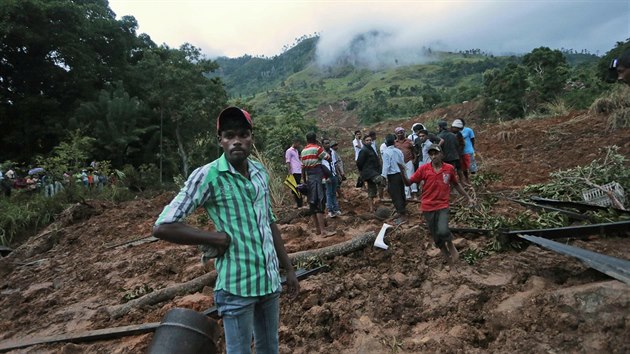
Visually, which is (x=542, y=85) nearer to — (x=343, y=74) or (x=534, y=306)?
(x=534, y=306)

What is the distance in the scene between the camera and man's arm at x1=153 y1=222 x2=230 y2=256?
1.74m

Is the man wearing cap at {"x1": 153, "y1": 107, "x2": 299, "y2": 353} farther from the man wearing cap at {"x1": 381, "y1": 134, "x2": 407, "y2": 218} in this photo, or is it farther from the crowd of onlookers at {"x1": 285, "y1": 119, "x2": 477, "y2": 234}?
the man wearing cap at {"x1": 381, "y1": 134, "x2": 407, "y2": 218}

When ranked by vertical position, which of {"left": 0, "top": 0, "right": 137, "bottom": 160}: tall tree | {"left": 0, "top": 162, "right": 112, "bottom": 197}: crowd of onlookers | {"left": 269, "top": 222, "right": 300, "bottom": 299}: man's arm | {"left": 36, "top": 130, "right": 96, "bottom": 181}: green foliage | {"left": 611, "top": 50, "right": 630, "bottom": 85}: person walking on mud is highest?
{"left": 0, "top": 0, "right": 137, "bottom": 160}: tall tree

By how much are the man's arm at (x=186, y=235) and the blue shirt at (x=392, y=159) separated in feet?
14.1

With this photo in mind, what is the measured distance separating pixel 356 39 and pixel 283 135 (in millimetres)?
130024

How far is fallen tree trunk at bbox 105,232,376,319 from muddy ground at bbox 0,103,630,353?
9 centimetres

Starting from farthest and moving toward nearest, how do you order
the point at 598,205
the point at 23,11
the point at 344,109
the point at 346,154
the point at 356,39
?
the point at 356,39 → the point at 344,109 → the point at 346,154 → the point at 23,11 → the point at 598,205

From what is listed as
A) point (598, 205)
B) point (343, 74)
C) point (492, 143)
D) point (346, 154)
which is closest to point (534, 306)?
point (598, 205)

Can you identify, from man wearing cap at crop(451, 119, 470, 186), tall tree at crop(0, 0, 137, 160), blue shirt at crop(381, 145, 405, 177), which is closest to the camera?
blue shirt at crop(381, 145, 405, 177)

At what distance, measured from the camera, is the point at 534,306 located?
9.77 ft

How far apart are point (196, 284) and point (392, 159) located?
A: 10.3 ft

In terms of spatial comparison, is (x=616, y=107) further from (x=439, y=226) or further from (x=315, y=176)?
(x=439, y=226)

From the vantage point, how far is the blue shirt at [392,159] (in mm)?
5816

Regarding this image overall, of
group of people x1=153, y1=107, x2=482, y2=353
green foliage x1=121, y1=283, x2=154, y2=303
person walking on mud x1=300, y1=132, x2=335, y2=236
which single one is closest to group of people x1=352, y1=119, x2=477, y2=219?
person walking on mud x1=300, y1=132, x2=335, y2=236
